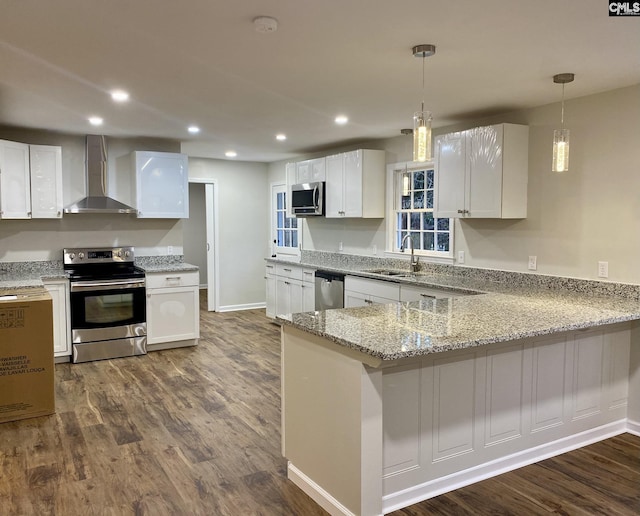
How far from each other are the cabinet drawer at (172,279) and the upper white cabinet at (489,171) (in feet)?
9.64

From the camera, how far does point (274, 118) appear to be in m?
4.62

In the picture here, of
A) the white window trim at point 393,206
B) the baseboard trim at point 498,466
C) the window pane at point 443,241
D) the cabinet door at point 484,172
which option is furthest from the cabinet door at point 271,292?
the baseboard trim at point 498,466

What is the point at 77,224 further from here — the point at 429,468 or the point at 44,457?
the point at 429,468

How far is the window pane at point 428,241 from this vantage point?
5.30 m

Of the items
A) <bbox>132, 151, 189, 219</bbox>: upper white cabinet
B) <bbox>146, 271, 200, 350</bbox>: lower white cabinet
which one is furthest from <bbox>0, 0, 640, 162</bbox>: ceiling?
<bbox>146, 271, 200, 350</bbox>: lower white cabinet

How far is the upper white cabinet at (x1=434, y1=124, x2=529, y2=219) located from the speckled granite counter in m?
0.64

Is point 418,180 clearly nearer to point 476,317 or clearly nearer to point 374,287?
point 374,287

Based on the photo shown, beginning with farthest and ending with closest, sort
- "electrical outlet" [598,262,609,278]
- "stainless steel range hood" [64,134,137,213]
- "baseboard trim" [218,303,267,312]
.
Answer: "baseboard trim" [218,303,267,312]
"stainless steel range hood" [64,134,137,213]
"electrical outlet" [598,262,609,278]

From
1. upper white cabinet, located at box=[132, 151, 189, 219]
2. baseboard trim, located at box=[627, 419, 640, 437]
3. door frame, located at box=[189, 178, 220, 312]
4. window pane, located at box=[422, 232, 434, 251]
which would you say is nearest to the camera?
baseboard trim, located at box=[627, 419, 640, 437]

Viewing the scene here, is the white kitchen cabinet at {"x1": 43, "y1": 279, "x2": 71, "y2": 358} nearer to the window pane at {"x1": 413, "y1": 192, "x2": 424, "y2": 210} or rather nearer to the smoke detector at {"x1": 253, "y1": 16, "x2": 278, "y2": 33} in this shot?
the window pane at {"x1": 413, "y1": 192, "x2": 424, "y2": 210}

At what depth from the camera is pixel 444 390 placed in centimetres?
267

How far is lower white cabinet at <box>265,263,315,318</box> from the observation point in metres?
6.20

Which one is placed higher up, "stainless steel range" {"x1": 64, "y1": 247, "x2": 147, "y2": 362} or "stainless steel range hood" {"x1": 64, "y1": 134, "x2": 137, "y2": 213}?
"stainless steel range hood" {"x1": 64, "y1": 134, "x2": 137, "y2": 213}

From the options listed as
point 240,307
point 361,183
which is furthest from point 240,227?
point 361,183
